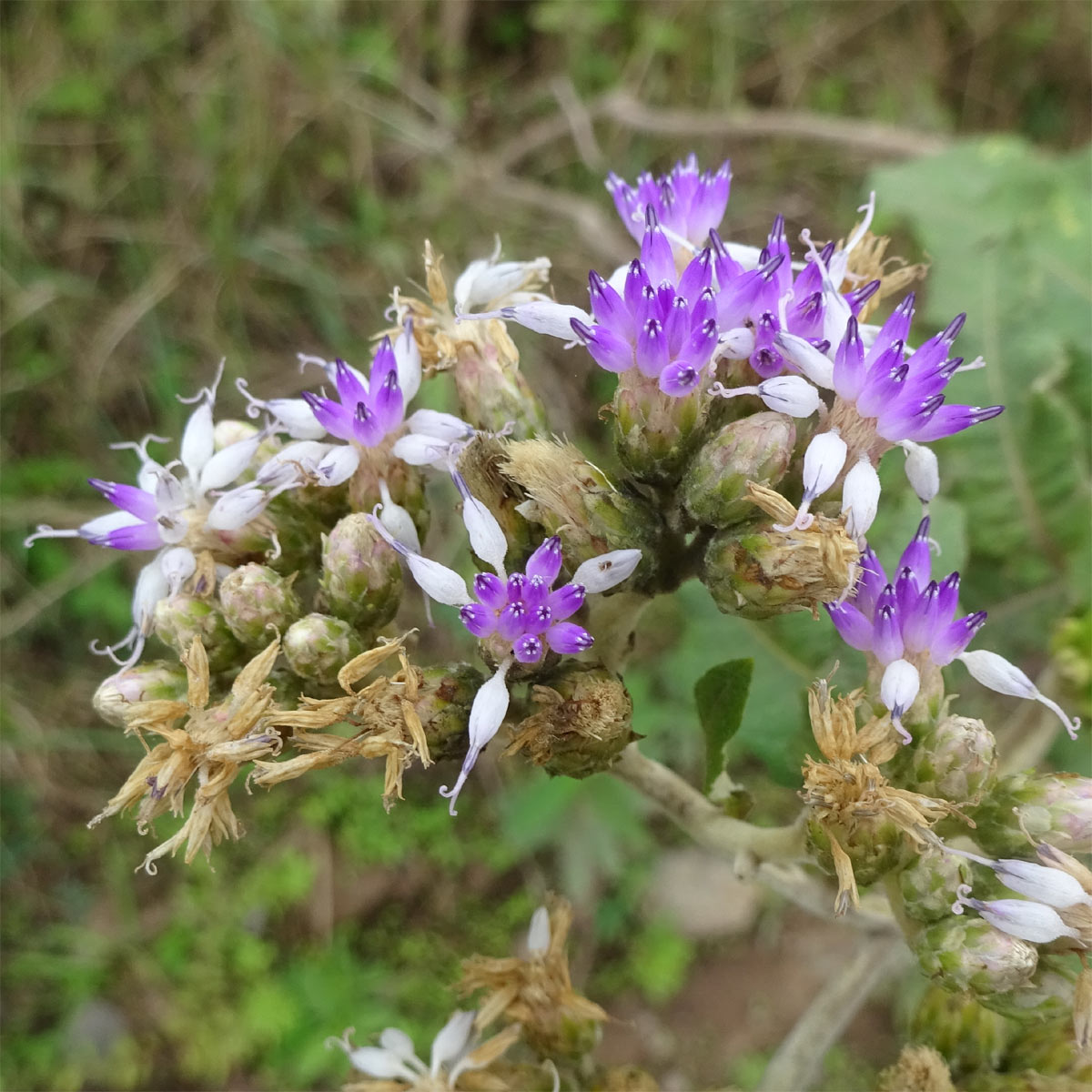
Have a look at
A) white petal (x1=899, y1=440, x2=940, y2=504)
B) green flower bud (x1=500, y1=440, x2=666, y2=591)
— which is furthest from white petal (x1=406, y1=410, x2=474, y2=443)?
white petal (x1=899, y1=440, x2=940, y2=504)

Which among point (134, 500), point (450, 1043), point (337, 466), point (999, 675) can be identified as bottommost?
point (450, 1043)

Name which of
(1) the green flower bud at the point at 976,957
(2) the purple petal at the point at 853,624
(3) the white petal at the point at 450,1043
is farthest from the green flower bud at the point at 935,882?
(3) the white petal at the point at 450,1043

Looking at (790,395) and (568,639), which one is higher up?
(790,395)

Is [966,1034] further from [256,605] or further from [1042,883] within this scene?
[256,605]

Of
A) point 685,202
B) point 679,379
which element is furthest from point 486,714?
point 685,202

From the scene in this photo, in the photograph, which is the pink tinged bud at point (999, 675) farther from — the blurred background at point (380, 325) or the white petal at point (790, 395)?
the blurred background at point (380, 325)

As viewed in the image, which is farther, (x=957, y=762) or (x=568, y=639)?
(x=957, y=762)

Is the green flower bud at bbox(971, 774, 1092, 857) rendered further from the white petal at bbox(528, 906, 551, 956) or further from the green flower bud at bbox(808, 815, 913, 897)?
the white petal at bbox(528, 906, 551, 956)
